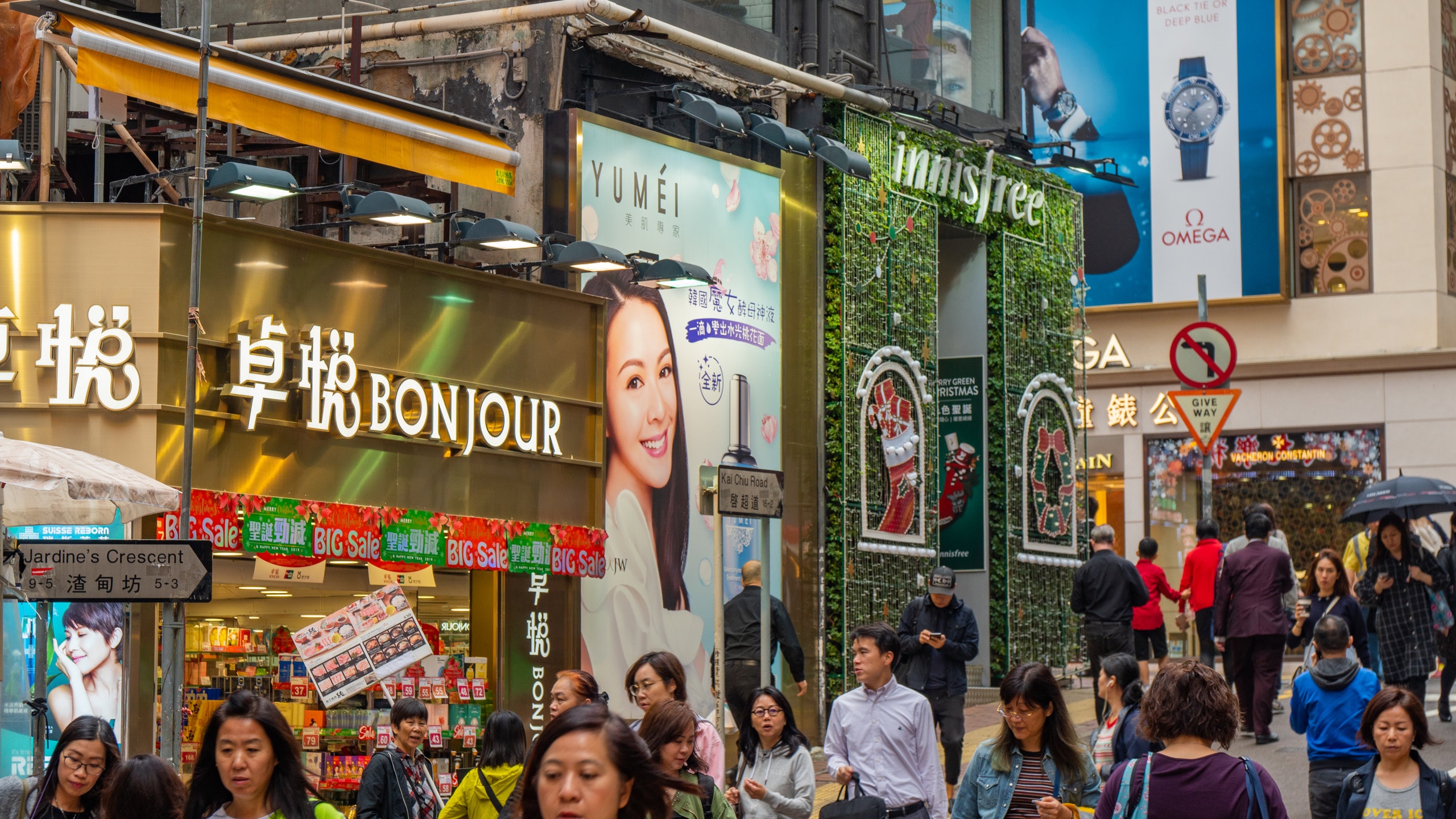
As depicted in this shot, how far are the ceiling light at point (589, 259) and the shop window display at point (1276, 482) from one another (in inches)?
664

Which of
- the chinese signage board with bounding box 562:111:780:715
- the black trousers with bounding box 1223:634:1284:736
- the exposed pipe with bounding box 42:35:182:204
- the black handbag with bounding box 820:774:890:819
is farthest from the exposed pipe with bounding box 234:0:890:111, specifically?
the black handbag with bounding box 820:774:890:819

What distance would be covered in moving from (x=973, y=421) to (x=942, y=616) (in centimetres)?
793

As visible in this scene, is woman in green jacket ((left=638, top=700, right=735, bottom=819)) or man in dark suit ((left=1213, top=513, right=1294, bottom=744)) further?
man in dark suit ((left=1213, top=513, right=1294, bottom=744))

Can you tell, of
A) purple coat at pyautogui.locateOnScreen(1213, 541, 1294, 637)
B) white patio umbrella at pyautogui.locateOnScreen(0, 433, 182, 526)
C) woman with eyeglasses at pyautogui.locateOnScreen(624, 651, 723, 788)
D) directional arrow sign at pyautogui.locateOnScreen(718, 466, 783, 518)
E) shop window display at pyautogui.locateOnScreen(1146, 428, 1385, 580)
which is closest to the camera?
woman with eyeglasses at pyautogui.locateOnScreen(624, 651, 723, 788)

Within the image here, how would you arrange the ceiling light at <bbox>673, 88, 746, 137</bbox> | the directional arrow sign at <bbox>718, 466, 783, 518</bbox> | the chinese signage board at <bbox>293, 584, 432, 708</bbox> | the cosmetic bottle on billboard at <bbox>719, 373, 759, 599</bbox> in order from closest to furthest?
the directional arrow sign at <bbox>718, 466, 783, 518</bbox>, the chinese signage board at <bbox>293, 584, 432, 708</bbox>, the ceiling light at <bbox>673, 88, 746, 137</bbox>, the cosmetic bottle on billboard at <bbox>719, 373, 759, 599</bbox>

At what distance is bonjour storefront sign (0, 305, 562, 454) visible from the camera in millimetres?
13703

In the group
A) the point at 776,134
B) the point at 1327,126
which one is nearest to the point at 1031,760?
the point at 776,134

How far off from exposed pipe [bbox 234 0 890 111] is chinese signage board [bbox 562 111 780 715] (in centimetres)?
90

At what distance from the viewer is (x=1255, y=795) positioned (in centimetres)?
626

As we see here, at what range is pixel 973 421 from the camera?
22234mm

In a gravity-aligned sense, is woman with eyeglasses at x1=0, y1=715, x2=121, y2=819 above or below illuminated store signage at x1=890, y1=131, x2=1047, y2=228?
below

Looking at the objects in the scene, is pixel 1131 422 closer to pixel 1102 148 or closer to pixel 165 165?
pixel 1102 148

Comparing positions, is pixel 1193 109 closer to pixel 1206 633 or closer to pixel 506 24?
pixel 1206 633

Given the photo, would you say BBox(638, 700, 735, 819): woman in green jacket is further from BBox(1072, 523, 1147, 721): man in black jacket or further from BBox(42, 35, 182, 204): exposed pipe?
BBox(1072, 523, 1147, 721): man in black jacket
